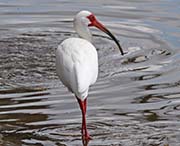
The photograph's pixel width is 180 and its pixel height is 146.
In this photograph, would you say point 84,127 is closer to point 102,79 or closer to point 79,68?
point 79,68

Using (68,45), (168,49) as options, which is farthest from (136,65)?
(68,45)

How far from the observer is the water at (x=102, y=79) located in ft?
25.9

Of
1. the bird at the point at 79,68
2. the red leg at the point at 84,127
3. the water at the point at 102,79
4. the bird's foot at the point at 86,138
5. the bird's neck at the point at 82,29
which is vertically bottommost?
the water at the point at 102,79

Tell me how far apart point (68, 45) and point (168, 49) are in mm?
3705

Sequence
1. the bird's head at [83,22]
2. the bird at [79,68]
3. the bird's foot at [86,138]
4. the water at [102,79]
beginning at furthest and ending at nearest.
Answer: the bird's head at [83,22], the water at [102,79], the bird at [79,68], the bird's foot at [86,138]

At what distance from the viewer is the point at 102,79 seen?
32.7 feet

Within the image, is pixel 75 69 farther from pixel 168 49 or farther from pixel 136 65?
pixel 168 49

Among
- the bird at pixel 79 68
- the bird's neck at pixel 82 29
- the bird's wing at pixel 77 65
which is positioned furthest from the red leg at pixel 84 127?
the bird's neck at pixel 82 29

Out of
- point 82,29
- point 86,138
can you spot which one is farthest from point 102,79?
point 86,138

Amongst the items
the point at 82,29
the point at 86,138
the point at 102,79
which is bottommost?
A: the point at 102,79

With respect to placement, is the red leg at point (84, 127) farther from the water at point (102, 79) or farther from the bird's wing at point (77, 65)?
the bird's wing at point (77, 65)

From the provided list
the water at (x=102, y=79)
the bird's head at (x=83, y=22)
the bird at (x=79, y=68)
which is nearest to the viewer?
the bird at (x=79, y=68)

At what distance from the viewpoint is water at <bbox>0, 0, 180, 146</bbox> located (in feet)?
25.9

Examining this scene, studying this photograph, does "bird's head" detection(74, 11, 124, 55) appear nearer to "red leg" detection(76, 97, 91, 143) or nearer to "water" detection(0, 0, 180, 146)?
"water" detection(0, 0, 180, 146)
